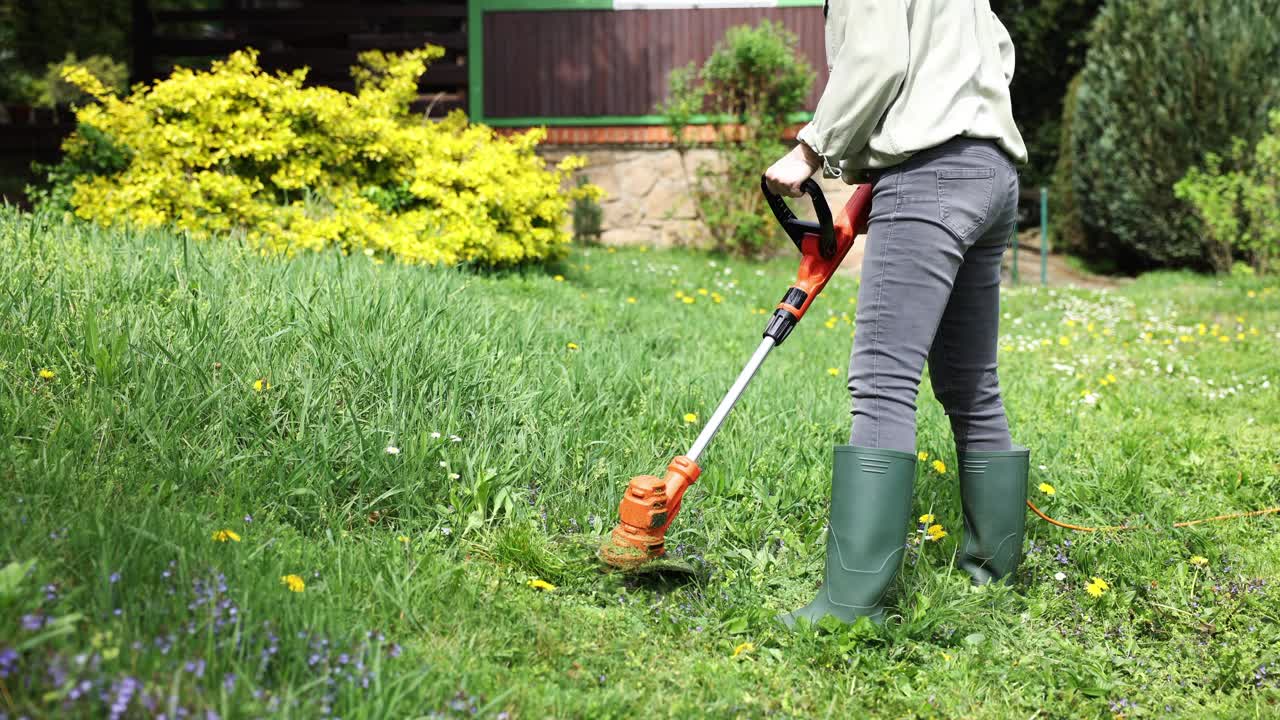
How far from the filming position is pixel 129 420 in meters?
2.49

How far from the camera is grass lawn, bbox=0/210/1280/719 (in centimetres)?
175

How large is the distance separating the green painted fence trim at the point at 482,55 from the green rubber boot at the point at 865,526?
7.33m

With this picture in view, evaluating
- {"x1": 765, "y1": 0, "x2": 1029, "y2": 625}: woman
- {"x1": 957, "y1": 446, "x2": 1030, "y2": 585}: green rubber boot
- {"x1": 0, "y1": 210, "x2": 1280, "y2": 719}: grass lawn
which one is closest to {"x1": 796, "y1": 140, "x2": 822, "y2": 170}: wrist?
{"x1": 765, "y1": 0, "x2": 1029, "y2": 625}: woman

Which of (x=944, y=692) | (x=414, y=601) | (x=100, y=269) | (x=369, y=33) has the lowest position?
(x=944, y=692)

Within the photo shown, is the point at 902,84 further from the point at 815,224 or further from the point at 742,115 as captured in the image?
the point at 742,115

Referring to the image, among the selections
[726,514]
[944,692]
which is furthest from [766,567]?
[944,692]

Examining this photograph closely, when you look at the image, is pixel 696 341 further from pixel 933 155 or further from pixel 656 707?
pixel 656 707

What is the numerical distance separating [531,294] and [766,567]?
2970 millimetres

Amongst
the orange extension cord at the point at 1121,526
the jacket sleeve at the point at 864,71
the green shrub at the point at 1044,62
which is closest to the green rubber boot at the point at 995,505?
the orange extension cord at the point at 1121,526

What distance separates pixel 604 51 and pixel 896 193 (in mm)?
7549

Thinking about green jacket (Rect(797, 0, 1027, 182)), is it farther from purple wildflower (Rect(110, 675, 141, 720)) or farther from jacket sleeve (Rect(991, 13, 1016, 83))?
purple wildflower (Rect(110, 675, 141, 720))

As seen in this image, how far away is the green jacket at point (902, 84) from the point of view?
2.09m

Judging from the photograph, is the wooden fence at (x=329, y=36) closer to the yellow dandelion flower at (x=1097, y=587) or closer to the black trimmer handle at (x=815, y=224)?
the black trimmer handle at (x=815, y=224)

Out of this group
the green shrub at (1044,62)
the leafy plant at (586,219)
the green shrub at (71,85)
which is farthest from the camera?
the green shrub at (71,85)
